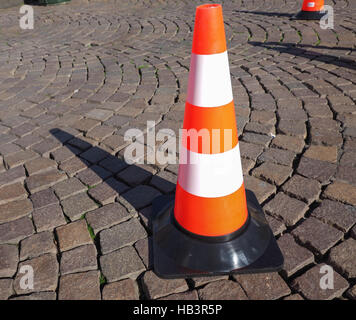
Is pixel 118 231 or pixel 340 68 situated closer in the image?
pixel 118 231

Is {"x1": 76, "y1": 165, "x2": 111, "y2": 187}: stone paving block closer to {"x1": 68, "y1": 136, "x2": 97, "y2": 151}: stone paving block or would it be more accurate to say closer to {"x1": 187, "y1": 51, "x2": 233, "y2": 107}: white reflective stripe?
{"x1": 68, "y1": 136, "x2": 97, "y2": 151}: stone paving block

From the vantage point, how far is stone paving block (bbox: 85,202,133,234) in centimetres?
219

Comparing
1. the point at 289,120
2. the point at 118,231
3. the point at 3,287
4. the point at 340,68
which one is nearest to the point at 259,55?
the point at 340,68

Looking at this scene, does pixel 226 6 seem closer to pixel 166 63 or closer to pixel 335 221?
pixel 166 63

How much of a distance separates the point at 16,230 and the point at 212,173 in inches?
52.6

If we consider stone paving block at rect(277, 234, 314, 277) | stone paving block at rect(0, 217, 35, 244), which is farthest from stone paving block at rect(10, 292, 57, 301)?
stone paving block at rect(277, 234, 314, 277)

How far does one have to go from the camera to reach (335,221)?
2098mm

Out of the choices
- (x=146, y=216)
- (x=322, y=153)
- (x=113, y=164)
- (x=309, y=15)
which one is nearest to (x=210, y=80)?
(x=146, y=216)

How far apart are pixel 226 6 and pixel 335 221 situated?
6817mm

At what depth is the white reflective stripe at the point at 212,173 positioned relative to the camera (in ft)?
5.85

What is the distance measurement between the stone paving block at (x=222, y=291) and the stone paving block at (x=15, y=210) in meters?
1.34

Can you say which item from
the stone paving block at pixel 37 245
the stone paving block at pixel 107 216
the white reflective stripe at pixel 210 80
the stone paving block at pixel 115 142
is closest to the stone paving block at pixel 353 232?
the white reflective stripe at pixel 210 80

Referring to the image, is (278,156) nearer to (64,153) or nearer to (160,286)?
(160,286)

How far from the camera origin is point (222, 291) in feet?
5.75
